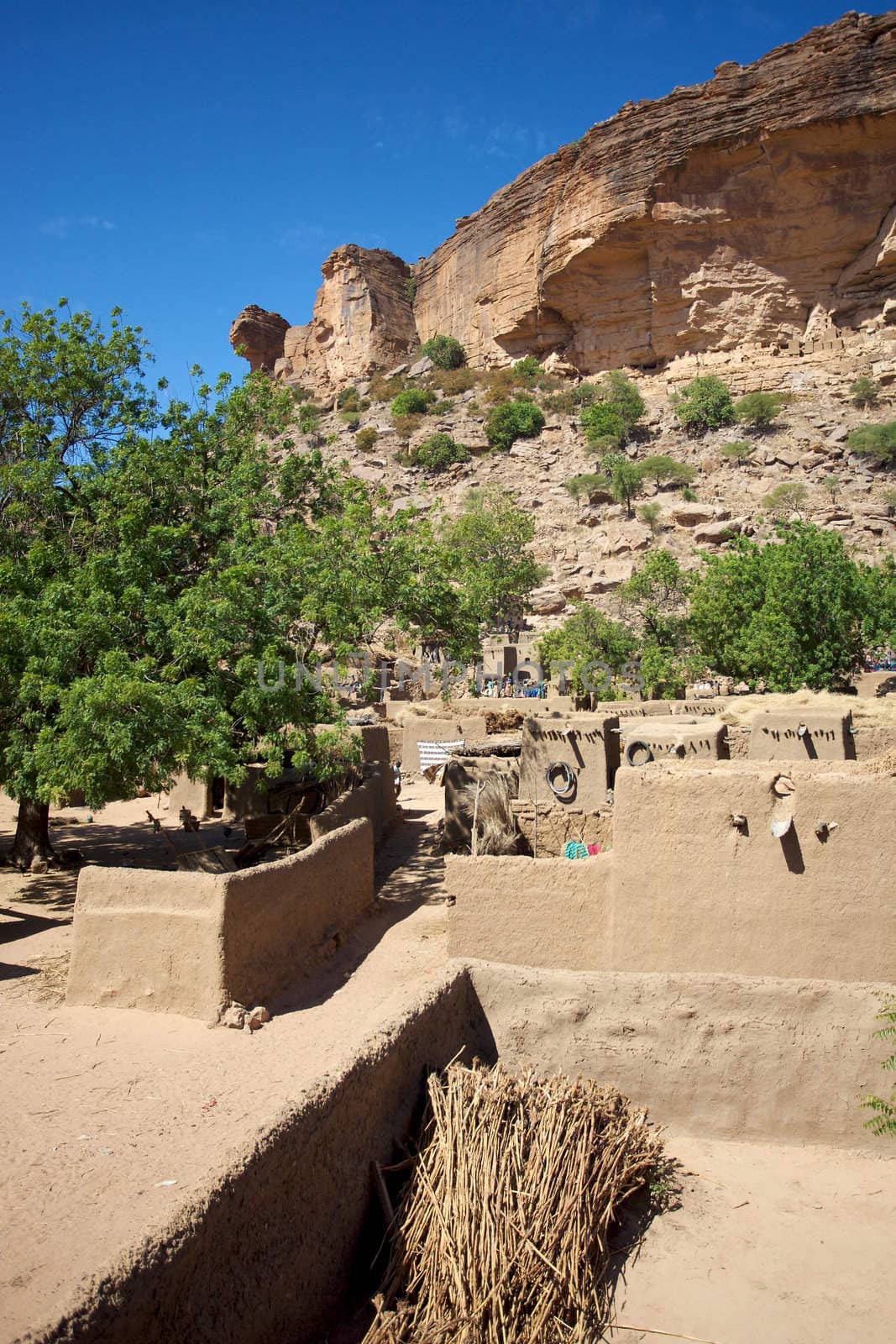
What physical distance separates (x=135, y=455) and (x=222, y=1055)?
7.52 meters

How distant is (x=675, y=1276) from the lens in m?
3.91

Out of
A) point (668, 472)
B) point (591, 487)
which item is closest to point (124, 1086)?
point (591, 487)

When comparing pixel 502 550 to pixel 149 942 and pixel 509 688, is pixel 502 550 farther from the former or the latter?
pixel 149 942

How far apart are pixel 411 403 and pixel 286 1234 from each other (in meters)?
51.4

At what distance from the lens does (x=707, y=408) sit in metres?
41.4

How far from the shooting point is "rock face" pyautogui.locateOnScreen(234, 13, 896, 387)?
41.0 m

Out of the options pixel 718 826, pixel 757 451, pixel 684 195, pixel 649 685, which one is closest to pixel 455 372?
pixel 684 195

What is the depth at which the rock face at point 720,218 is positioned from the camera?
135ft

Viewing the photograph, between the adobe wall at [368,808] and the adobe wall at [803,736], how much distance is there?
398 cm

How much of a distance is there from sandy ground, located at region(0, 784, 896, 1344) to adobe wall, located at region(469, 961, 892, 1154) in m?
0.17

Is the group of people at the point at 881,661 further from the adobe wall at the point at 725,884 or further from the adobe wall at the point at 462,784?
the adobe wall at the point at 725,884

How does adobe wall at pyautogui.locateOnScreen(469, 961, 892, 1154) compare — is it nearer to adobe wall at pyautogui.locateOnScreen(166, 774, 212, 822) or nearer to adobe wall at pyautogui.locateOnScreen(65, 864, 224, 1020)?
adobe wall at pyautogui.locateOnScreen(65, 864, 224, 1020)

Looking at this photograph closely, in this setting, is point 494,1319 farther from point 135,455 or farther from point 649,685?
point 649,685

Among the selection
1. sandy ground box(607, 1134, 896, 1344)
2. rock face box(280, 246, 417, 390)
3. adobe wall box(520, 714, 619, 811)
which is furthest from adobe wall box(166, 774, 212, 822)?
rock face box(280, 246, 417, 390)
